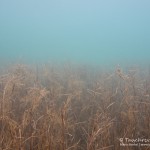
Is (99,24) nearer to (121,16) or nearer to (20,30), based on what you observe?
(121,16)

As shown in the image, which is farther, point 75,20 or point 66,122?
point 75,20

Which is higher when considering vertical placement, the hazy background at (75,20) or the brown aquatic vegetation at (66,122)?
the hazy background at (75,20)

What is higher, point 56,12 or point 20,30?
point 56,12

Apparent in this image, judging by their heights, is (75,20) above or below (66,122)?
above

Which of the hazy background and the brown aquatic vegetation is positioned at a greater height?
the hazy background

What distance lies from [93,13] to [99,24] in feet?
34.2

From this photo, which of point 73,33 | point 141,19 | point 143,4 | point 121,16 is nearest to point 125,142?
point 73,33

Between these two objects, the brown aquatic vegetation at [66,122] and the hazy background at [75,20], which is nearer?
the brown aquatic vegetation at [66,122]

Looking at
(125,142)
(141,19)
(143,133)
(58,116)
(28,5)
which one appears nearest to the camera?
(125,142)

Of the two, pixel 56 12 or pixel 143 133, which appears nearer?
pixel 143 133

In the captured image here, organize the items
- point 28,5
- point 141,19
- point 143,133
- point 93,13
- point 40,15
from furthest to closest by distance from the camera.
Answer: point 141,19, point 93,13, point 40,15, point 28,5, point 143,133

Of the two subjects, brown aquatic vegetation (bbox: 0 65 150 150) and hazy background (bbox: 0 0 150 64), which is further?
hazy background (bbox: 0 0 150 64)

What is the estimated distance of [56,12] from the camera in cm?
16688

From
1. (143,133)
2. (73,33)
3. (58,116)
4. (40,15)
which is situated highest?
(40,15)
